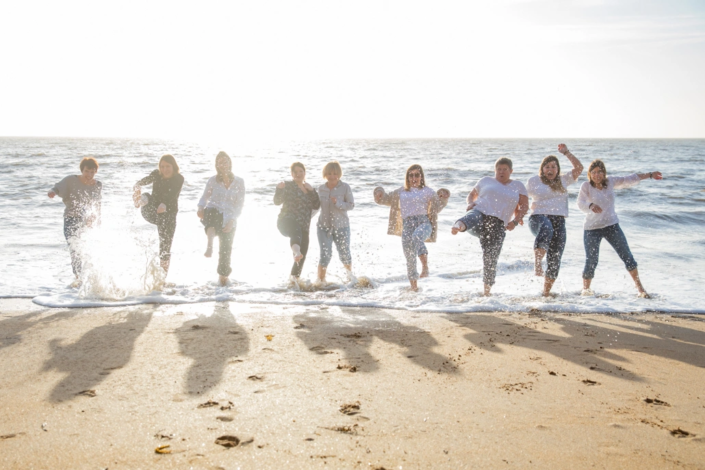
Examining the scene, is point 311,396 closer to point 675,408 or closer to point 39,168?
point 675,408

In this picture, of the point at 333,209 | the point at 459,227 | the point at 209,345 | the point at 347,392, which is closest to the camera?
the point at 347,392

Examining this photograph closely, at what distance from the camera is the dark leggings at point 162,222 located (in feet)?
23.0

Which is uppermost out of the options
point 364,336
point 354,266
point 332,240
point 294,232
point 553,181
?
point 553,181

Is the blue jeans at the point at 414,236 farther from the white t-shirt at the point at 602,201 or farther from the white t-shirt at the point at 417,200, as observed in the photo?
the white t-shirt at the point at 602,201

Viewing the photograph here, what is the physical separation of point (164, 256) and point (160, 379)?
11.7 feet

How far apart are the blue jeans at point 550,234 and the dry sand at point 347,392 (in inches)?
46.2

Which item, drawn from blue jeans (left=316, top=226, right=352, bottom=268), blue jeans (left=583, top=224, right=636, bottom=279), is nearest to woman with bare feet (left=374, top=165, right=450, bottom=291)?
blue jeans (left=316, top=226, right=352, bottom=268)

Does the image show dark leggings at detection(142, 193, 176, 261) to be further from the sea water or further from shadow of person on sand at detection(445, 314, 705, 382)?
shadow of person on sand at detection(445, 314, 705, 382)

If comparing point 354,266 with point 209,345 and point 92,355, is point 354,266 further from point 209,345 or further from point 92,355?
point 92,355

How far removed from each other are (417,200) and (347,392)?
11.6 feet

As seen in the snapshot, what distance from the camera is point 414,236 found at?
665cm

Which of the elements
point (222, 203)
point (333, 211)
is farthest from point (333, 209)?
point (222, 203)

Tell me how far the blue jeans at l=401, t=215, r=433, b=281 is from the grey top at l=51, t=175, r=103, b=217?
385 centimetres

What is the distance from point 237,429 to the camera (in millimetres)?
3031
